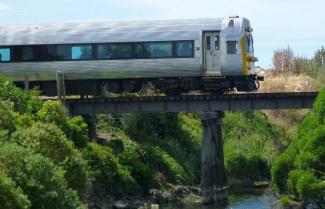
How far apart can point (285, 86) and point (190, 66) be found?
22.4 meters

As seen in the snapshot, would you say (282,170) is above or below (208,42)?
below

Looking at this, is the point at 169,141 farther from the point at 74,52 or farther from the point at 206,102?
the point at 74,52

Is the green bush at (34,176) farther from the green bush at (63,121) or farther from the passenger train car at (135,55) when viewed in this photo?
the passenger train car at (135,55)

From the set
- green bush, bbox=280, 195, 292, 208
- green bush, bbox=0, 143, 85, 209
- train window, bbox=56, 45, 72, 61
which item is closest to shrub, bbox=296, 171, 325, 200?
green bush, bbox=280, 195, 292, 208

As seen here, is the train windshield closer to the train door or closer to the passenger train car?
the passenger train car

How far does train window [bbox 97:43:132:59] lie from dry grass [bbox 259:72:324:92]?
21603 mm

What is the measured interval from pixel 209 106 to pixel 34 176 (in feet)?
59.6

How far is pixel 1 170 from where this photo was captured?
17750mm

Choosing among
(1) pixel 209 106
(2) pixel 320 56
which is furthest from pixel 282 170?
(2) pixel 320 56

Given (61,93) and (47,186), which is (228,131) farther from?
(47,186)

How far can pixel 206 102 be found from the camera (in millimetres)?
36031

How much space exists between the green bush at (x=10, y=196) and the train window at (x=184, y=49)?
19616mm

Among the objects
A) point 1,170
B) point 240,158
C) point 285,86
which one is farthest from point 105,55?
point 285,86

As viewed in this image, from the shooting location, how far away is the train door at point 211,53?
3594 centimetres
